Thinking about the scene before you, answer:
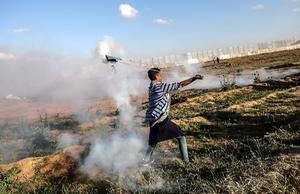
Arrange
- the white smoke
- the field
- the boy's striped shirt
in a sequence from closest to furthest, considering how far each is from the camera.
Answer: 1. the field
2. the boy's striped shirt
3. the white smoke

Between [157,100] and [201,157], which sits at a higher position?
[157,100]

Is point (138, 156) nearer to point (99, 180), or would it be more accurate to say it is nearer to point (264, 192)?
point (99, 180)

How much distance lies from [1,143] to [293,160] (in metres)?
10.0

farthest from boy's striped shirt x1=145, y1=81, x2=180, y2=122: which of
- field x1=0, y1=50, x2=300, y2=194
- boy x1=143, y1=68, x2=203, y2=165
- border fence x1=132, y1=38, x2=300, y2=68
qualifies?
border fence x1=132, y1=38, x2=300, y2=68

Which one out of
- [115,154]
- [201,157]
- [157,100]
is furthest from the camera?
[115,154]

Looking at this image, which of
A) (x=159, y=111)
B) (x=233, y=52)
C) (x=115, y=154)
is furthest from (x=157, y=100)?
(x=233, y=52)

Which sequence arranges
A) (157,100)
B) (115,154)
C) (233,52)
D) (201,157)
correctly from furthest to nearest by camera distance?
(233,52) → (115,154) → (201,157) → (157,100)

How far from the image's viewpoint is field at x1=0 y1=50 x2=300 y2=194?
503 cm

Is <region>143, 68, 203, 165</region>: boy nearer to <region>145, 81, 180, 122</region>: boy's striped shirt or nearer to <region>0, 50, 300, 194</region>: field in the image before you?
<region>145, 81, 180, 122</region>: boy's striped shirt


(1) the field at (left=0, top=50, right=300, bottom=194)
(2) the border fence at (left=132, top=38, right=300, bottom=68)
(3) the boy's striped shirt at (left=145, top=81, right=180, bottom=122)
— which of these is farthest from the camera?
(2) the border fence at (left=132, top=38, right=300, bottom=68)

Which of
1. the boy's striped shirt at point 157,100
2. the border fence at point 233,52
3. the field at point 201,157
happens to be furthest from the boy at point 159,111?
the border fence at point 233,52

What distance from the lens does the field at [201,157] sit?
5.03m

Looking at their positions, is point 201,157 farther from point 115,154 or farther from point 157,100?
point 115,154

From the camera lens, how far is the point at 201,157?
7.33 meters
